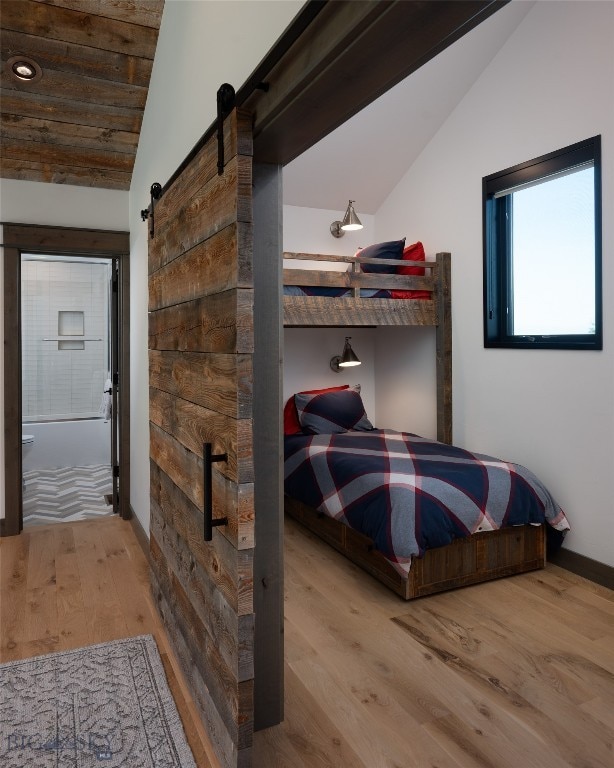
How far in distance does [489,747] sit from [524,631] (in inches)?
30.5

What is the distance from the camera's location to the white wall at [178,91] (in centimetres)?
150

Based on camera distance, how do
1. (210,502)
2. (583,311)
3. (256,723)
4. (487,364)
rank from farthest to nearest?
1. (487,364)
2. (583,311)
3. (256,723)
4. (210,502)

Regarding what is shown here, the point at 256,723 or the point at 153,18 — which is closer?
the point at 256,723

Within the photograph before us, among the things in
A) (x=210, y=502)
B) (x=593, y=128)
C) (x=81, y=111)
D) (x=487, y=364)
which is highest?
(x=81, y=111)

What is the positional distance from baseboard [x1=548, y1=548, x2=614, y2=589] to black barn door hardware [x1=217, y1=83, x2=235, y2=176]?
2.53 meters

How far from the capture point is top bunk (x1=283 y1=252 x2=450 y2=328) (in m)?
3.44

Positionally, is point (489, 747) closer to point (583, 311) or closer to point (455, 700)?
point (455, 700)

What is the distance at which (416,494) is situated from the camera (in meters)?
2.59

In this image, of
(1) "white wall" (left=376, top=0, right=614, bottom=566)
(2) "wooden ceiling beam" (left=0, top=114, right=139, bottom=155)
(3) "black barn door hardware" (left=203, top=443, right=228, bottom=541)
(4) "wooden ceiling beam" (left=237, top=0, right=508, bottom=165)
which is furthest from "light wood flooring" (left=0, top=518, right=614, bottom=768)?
(2) "wooden ceiling beam" (left=0, top=114, right=139, bottom=155)

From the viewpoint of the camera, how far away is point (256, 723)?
1.71 metres

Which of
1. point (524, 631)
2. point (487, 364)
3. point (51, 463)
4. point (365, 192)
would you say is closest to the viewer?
point (524, 631)

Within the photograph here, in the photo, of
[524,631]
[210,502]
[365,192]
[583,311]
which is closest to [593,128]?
[583,311]

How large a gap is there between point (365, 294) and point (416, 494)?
1.55m

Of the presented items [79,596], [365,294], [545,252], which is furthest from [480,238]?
[79,596]
